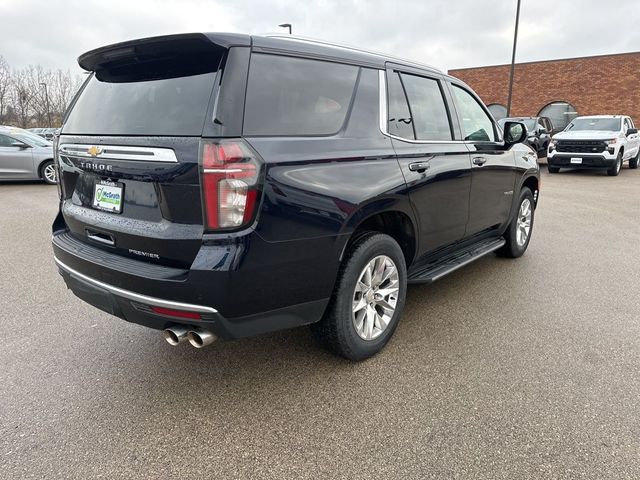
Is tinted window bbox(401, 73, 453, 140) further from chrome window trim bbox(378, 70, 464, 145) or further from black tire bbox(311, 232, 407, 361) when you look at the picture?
black tire bbox(311, 232, 407, 361)

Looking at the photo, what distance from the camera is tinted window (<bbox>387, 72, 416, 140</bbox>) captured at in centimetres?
308

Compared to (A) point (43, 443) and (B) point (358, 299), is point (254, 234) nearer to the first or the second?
(B) point (358, 299)

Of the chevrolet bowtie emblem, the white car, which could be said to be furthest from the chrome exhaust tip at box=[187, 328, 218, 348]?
the white car

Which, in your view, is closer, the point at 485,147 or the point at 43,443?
the point at 43,443

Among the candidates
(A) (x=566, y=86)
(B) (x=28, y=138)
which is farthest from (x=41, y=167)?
(A) (x=566, y=86)

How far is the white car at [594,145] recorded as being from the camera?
1355 centimetres

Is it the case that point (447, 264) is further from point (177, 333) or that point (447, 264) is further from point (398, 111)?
point (177, 333)

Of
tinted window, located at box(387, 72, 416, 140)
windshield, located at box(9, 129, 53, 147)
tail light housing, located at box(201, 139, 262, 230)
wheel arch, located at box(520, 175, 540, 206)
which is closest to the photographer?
tail light housing, located at box(201, 139, 262, 230)

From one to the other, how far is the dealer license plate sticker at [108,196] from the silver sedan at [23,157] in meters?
10.1

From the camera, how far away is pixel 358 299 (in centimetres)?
287

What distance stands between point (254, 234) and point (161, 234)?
19.2 inches

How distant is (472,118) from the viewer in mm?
4180

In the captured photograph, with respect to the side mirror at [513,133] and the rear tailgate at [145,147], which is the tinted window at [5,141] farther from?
the side mirror at [513,133]

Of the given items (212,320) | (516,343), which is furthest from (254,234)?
(516,343)
